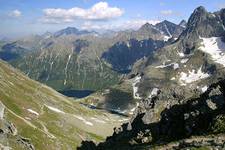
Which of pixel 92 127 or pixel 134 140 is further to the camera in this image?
pixel 92 127

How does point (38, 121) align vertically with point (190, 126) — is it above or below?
below

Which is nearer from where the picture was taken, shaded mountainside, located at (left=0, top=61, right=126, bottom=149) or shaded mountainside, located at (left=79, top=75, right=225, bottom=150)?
shaded mountainside, located at (left=79, top=75, right=225, bottom=150)

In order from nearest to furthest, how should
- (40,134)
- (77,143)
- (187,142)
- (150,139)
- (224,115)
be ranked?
(187,142), (224,115), (150,139), (40,134), (77,143)

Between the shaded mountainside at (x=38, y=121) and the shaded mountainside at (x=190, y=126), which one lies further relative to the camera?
the shaded mountainside at (x=38, y=121)

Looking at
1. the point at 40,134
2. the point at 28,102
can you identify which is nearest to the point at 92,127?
the point at 28,102

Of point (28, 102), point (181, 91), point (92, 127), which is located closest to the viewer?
point (181, 91)

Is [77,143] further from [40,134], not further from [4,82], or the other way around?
[4,82]

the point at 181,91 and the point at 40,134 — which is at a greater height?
the point at 181,91

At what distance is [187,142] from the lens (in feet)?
147

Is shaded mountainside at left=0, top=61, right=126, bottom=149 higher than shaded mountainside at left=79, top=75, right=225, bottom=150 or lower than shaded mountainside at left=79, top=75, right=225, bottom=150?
lower

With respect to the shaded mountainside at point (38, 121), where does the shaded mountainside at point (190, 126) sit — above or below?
above

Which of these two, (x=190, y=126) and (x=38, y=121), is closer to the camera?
(x=190, y=126)

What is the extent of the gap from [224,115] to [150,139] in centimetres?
2256

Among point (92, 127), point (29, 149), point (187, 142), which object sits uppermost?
point (187, 142)
